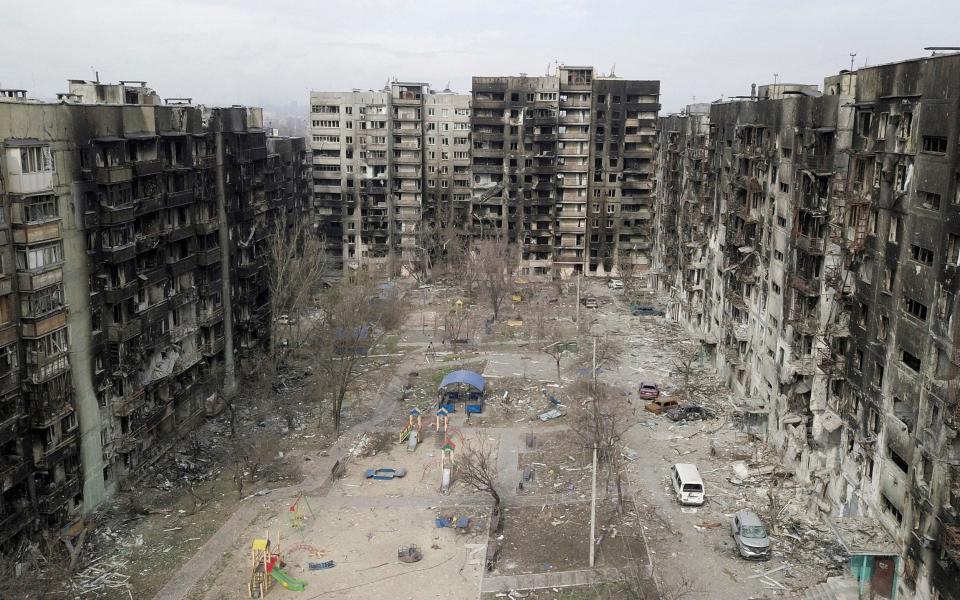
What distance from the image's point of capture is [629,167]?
294ft

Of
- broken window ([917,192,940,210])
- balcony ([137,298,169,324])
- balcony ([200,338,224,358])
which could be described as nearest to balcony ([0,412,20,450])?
balcony ([137,298,169,324])

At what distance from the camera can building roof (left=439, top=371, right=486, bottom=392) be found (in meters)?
50.6

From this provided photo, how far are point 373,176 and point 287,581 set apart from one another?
65.5m

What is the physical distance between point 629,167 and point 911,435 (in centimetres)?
6507

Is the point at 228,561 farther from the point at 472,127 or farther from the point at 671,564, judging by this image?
the point at 472,127

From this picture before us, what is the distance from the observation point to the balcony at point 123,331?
123 feet

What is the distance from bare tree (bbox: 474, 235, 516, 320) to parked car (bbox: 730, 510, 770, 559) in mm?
39729

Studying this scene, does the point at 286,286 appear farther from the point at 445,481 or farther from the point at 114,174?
the point at 445,481

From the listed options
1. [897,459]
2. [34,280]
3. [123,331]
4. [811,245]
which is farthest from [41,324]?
[811,245]

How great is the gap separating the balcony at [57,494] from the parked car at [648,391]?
108 feet

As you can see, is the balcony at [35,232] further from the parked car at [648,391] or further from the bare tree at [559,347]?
the bare tree at [559,347]

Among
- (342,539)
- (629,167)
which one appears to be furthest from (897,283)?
(629,167)

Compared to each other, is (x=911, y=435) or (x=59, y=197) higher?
(x=59, y=197)

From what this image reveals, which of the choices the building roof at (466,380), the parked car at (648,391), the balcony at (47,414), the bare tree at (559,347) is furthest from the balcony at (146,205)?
the parked car at (648,391)
